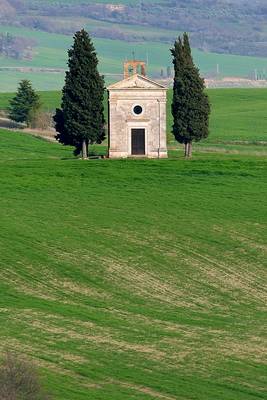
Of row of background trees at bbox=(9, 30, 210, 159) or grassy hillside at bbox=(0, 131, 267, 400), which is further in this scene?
row of background trees at bbox=(9, 30, 210, 159)

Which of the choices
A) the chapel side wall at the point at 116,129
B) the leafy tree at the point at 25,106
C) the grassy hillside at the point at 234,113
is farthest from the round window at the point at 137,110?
the leafy tree at the point at 25,106

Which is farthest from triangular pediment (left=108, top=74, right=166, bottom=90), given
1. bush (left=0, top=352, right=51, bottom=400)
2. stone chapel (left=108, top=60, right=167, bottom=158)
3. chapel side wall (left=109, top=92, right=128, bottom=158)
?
bush (left=0, top=352, right=51, bottom=400)

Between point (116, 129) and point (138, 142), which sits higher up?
point (116, 129)

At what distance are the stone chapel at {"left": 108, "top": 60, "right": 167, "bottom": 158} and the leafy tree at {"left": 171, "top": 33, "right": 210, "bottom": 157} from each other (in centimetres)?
160

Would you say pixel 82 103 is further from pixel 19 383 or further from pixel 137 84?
pixel 19 383

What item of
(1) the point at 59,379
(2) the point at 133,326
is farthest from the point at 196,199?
(1) the point at 59,379

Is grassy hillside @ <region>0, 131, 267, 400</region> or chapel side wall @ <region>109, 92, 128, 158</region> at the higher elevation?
chapel side wall @ <region>109, 92, 128, 158</region>

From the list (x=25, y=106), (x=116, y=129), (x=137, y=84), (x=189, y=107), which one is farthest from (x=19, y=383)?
(x=25, y=106)

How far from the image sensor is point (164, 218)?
76.6 m

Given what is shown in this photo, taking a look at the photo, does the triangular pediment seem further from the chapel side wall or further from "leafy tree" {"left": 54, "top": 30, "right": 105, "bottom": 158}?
"leafy tree" {"left": 54, "top": 30, "right": 105, "bottom": 158}

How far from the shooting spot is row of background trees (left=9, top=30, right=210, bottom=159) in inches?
3688

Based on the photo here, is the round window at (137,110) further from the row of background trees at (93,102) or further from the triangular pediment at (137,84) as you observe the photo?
the row of background trees at (93,102)

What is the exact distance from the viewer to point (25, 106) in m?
128

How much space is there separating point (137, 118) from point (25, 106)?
115 ft
